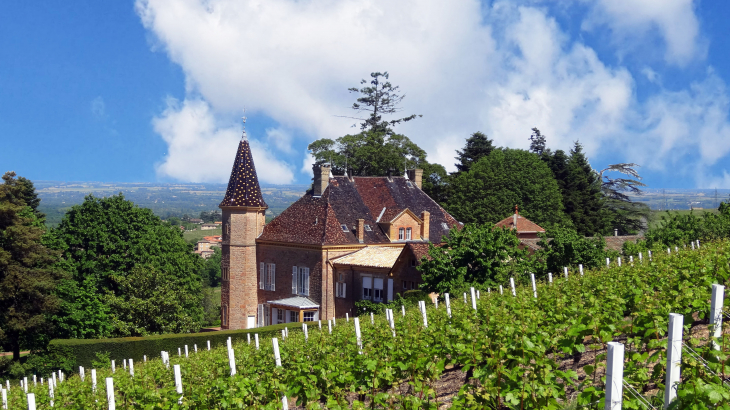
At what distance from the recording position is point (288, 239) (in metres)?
41.0

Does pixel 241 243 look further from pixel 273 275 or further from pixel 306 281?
pixel 306 281

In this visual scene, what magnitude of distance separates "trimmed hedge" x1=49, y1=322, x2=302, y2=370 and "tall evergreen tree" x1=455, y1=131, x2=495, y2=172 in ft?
118

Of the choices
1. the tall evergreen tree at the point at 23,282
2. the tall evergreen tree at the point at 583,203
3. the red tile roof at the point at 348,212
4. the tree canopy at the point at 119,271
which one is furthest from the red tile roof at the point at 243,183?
the tall evergreen tree at the point at 583,203

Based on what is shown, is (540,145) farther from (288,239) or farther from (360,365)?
(360,365)

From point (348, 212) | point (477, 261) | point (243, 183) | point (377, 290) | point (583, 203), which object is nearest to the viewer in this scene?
point (477, 261)

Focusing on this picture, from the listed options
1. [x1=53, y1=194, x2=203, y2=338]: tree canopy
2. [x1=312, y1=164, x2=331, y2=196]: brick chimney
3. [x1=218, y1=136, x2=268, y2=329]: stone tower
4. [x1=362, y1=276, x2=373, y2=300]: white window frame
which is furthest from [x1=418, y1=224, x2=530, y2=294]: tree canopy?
[x1=53, y1=194, x2=203, y2=338]: tree canopy

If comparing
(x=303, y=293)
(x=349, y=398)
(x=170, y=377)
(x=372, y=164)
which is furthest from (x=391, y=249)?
(x=349, y=398)

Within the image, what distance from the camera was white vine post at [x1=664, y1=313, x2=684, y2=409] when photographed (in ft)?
17.3

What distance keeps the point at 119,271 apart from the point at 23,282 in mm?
7400

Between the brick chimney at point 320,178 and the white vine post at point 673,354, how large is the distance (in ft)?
124

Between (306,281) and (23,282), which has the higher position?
(23,282)

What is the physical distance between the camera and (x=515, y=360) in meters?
8.25

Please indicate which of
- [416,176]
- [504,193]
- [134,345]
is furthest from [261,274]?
[504,193]

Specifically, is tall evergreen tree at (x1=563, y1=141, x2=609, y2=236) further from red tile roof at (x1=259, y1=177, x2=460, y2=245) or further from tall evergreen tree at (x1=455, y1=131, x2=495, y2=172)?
red tile roof at (x1=259, y1=177, x2=460, y2=245)
